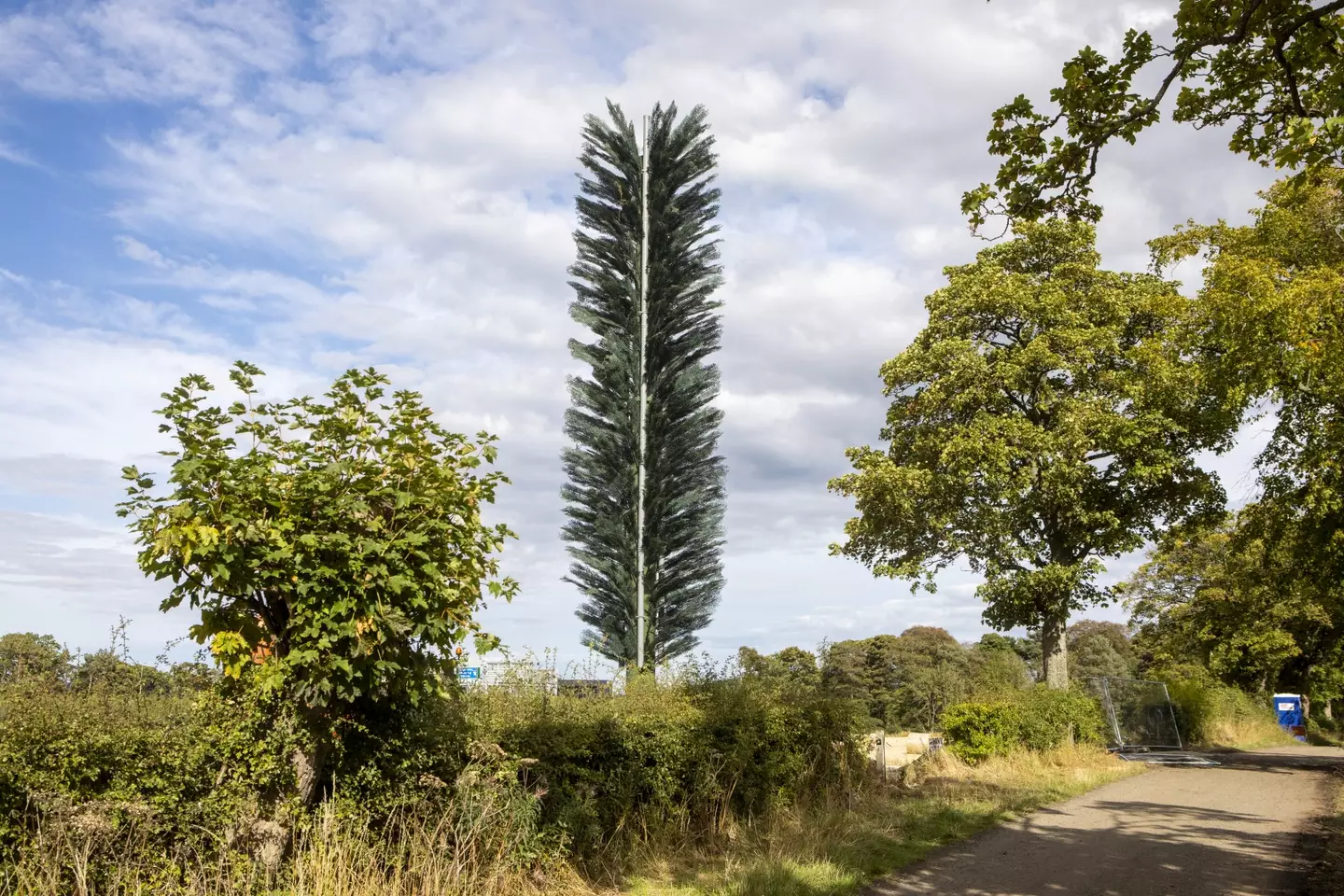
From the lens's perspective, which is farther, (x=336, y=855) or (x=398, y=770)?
(x=398, y=770)

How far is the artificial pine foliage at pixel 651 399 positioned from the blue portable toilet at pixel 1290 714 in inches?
1079

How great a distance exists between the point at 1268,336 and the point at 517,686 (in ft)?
41.7

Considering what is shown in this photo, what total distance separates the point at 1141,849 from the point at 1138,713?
15174 mm

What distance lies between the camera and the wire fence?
70.7ft

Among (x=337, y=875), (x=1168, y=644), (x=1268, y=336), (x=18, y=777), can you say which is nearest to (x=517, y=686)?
(x=337, y=875)

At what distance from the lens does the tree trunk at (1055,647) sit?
20.9 m

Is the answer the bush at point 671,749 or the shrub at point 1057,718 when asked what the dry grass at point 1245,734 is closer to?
the shrub at point 1057,718

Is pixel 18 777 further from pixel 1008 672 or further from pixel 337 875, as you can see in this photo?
pixel 1008 672

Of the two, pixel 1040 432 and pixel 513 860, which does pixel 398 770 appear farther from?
pixel 1040 432

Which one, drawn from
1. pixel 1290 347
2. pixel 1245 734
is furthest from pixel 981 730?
pixel 1245 734

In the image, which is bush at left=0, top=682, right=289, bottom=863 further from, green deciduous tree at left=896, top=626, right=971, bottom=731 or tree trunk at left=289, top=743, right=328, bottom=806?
green deciduous tree at left=896, top=626, right=971, bottom=731

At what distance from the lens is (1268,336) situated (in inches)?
588

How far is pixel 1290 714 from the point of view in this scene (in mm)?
36219

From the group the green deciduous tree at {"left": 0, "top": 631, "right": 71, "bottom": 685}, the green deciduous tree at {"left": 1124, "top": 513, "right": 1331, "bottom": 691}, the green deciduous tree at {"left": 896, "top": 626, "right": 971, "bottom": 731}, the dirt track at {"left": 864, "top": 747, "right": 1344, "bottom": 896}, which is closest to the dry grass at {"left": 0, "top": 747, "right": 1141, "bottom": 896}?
the dirt track at {"left": 864, "top": 747, "right": 1344, "bottom": 896}
